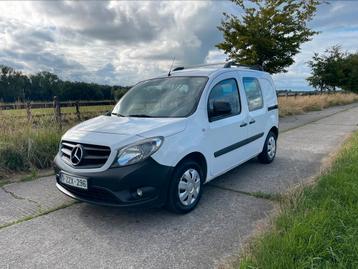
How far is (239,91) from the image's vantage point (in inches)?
177

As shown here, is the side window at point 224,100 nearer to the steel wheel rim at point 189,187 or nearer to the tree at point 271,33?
the steel wheel rim at point 189,187

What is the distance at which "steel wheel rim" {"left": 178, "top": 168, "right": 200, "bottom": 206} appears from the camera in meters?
3.36

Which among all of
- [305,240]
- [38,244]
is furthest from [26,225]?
[305,240]

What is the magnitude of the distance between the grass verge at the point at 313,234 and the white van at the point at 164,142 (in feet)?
3.62

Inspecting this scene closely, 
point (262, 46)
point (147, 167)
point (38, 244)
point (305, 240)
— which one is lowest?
point (38, 244)

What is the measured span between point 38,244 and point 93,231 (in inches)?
21.6

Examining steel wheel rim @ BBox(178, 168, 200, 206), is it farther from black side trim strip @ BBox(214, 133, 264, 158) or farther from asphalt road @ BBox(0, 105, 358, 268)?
black side trim strip @ BBox(214, 133, 264, 158)

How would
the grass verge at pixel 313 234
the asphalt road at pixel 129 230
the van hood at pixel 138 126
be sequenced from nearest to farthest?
the grass verge at pixel 313 234, the asphalt road at pixel 129 230, the van hood at pixel 138 126

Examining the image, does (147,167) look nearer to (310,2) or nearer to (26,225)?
(26,225)

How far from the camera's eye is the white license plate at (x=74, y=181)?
3.07 meters

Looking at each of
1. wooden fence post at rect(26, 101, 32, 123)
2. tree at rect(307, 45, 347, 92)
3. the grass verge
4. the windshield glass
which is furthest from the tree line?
tree at rect(307, 45, 347, 92)

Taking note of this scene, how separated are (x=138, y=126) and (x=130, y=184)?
735 millimetres

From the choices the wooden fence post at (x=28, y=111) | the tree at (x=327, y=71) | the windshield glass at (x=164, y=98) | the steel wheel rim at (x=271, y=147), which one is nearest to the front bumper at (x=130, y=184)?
the windshield glass at (x=164, y=98)

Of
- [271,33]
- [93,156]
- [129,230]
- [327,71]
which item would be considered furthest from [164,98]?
[327,71]
